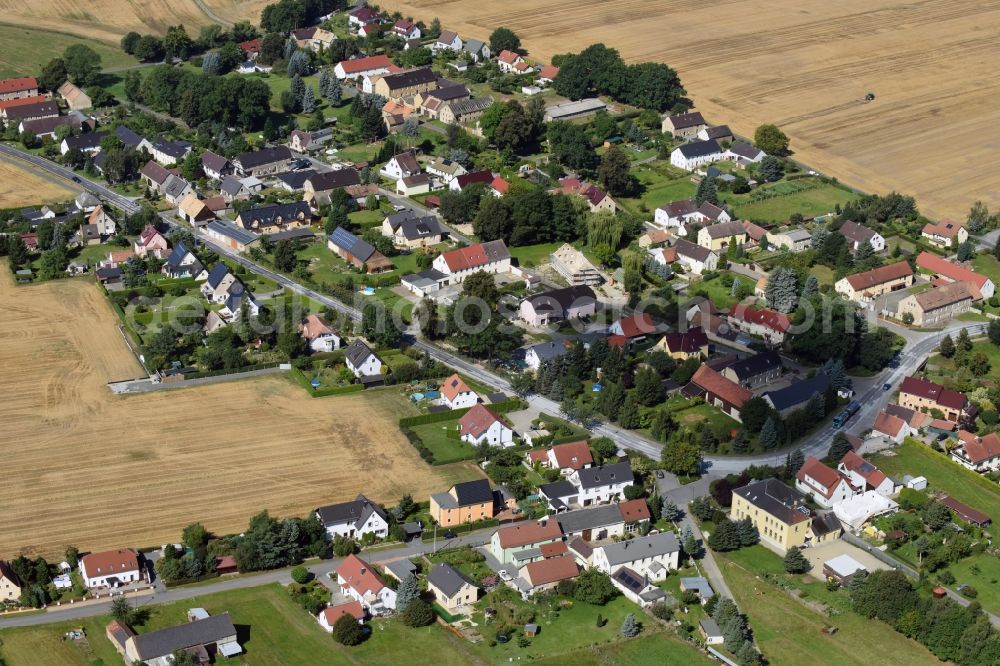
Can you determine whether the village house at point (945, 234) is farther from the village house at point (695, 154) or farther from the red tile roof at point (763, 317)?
the village house at point (695, 154)

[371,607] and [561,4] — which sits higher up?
[561,4]

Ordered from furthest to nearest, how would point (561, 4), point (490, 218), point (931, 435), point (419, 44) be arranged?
point (561, 4), point (419, 44), point (490, 218), point (931, 435)

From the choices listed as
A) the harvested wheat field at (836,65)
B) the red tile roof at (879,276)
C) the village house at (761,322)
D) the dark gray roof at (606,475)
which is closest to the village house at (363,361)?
the dark gray roof at (606,475)

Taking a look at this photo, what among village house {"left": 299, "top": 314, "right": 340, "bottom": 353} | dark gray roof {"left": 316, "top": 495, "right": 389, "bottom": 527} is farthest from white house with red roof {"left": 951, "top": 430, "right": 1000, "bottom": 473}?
village house {"left": 299, "top": 314, "right": 340, "bottom": 353}

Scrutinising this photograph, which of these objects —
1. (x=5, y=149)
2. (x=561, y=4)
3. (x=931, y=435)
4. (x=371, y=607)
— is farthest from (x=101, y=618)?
(x=561, y=4)

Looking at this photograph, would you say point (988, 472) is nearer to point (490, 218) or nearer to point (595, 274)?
point (595, 274)

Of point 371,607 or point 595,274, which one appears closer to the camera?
point 371,607
